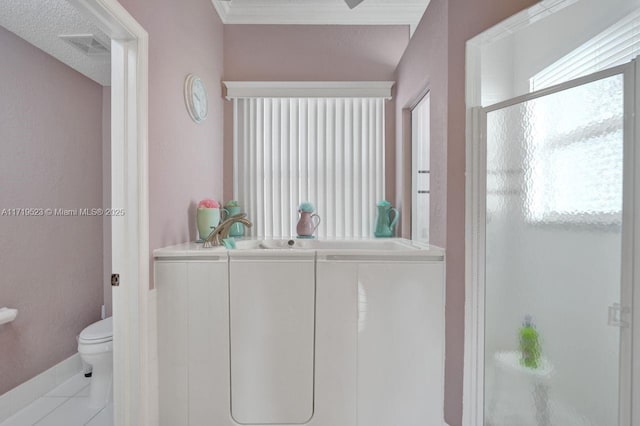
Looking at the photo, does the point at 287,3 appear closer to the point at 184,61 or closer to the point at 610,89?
the point at 184,61

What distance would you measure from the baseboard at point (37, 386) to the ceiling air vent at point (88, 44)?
6.87ft

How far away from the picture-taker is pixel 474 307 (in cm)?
138

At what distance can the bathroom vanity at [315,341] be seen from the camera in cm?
146

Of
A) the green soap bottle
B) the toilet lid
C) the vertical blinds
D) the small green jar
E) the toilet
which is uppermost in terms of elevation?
the vertical blinds

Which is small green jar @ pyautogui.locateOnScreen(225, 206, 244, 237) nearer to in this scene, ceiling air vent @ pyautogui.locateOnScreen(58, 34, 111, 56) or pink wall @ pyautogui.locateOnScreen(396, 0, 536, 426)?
ceiling air vent @ pyautogui.locateOnScreen(58, 34, 111, 56)

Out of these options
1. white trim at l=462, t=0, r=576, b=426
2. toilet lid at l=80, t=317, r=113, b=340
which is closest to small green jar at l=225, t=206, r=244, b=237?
toilet lid at l=80, t=317, r=113, b=340

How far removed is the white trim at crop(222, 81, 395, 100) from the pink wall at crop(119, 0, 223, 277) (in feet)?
0.83

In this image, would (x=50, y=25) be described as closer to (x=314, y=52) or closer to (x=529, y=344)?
(x=314, y=52)

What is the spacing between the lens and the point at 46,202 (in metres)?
1.99

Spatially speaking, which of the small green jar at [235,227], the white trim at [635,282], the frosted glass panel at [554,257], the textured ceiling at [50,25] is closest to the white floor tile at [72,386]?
the small green jar at [235,227]

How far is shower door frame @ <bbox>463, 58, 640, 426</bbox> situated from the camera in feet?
3.21

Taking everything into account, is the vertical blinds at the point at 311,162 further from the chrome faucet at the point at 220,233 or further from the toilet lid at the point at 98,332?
the toilet lid at the point at 98,332

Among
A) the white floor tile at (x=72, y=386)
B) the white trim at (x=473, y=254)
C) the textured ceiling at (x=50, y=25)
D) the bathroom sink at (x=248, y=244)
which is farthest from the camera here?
the bathroom sink at (x=248, y=244)

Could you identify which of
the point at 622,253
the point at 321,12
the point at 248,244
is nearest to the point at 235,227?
the point at 248,244
